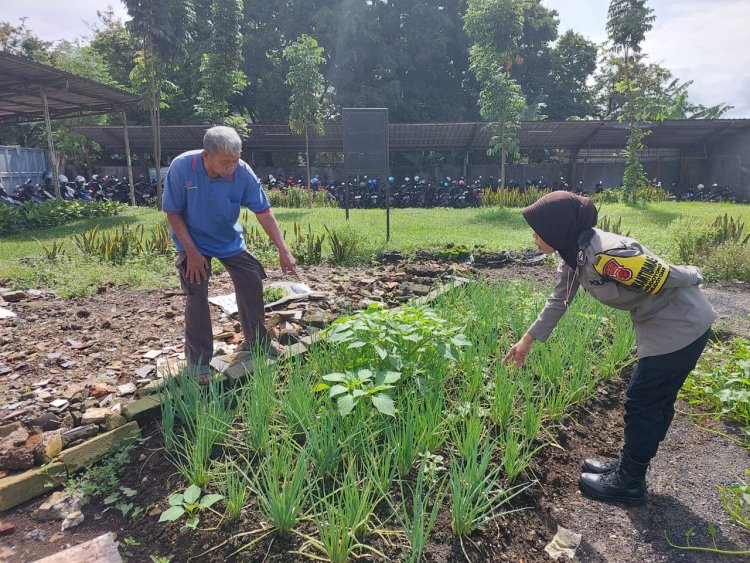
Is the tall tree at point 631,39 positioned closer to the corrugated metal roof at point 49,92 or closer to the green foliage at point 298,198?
the green foliage at point 298,198

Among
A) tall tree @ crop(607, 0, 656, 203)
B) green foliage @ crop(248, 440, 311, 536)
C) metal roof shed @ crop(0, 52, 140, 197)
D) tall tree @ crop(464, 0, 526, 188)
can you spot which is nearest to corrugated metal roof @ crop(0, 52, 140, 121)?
A: metal roof shed @ crop(0, 52, 140, 197)

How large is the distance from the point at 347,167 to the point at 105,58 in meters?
21.0

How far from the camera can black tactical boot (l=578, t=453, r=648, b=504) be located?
7.07 feet

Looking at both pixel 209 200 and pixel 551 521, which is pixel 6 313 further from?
pixel 551 521

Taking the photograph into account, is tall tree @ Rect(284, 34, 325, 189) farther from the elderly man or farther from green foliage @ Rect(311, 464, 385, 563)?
green foliage @ Rect(311, 464, 385, 563)

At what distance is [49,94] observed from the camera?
13281 mm

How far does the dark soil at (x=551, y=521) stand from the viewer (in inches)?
72.1

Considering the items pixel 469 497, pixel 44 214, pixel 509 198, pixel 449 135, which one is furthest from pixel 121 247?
pixel 449 135

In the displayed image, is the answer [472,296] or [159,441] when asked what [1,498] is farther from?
[472,296]

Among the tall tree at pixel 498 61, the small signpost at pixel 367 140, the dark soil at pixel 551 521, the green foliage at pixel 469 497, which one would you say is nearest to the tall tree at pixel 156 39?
the small signpost at pixel 367 140

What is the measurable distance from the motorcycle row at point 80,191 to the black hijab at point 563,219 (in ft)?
43.6

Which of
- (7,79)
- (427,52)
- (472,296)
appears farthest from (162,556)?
(427,52)

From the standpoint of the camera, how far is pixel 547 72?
28.4 m

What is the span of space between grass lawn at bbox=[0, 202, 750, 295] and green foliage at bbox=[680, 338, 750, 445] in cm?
450
